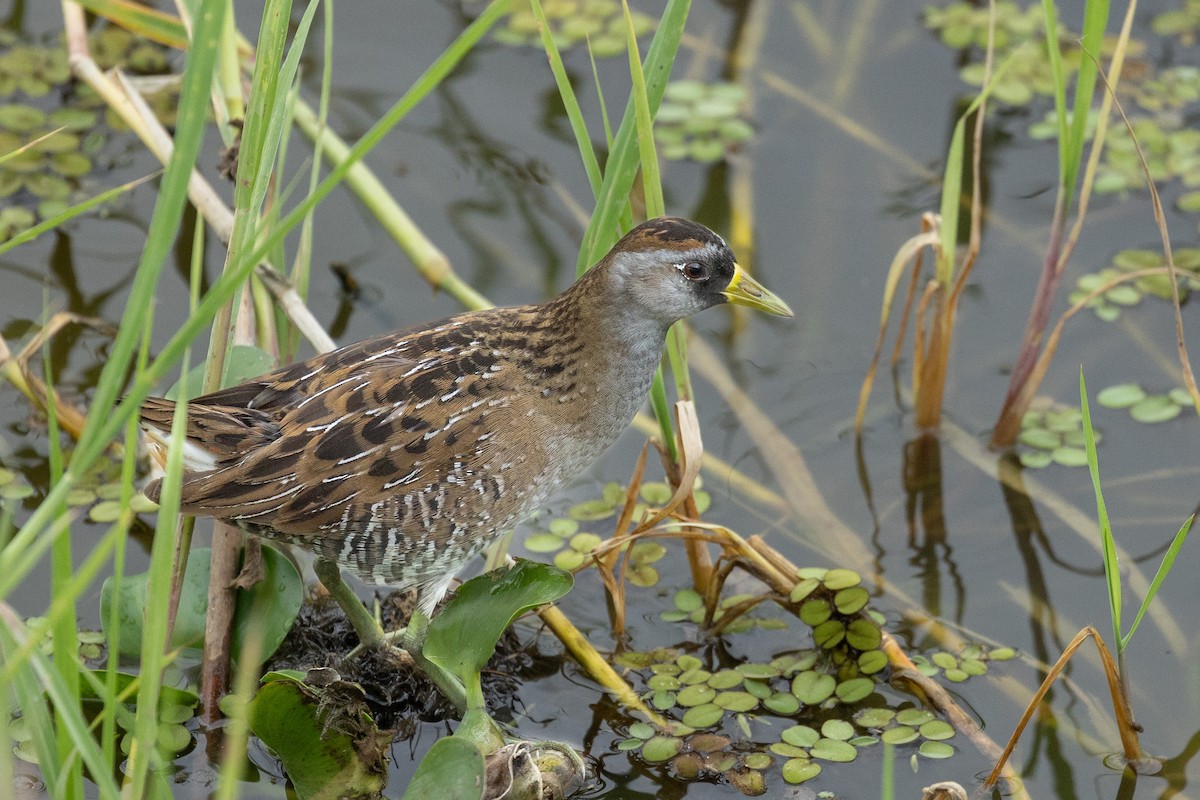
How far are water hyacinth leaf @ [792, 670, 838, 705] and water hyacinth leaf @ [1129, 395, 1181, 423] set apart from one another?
1.44 meters

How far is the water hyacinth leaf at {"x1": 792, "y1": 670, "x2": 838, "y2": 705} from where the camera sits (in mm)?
3502

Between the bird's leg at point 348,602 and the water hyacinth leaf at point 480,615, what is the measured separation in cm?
26

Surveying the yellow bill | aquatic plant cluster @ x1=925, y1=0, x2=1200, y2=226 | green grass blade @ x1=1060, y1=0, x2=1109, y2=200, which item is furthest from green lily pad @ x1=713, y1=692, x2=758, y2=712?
aquatic plant cluster @ x1=925, y1=0, x2=1200, y2=226

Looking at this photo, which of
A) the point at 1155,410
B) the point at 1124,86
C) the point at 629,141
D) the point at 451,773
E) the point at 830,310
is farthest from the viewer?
the point at 1124,86

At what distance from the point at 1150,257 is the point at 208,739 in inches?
136

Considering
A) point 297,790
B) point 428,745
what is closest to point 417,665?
point 428,745

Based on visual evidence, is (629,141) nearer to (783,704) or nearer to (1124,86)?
(783,704)

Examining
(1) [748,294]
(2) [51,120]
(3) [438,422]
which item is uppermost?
(2) [51,120]

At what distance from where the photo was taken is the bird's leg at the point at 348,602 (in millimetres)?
3311

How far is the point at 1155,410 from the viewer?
4.26 metres

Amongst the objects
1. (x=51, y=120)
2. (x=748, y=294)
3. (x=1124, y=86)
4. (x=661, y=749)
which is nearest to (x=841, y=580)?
(x=661, y=749)

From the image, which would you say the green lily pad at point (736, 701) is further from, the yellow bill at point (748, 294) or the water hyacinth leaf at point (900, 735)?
the yellow bill at point (748, 294)

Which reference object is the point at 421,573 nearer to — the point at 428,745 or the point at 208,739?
the point at 428,745

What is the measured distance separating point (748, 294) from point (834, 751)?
1.14m
